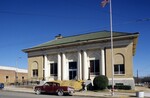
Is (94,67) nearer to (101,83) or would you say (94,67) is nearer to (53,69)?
(101,83)

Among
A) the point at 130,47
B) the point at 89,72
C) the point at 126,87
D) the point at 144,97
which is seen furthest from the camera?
the point at 89,72

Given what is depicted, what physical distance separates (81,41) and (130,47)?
33.5ft

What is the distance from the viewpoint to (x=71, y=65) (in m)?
55.5

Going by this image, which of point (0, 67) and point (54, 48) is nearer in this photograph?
point (54, 48)

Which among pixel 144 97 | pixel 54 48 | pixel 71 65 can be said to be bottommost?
pixel 144 97

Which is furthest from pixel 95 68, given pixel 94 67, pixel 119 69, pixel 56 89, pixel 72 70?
pixel 56 89

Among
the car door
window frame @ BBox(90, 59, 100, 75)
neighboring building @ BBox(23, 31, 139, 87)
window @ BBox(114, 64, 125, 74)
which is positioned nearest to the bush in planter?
neighboring building @ BBox(23, 31, 139, 87)

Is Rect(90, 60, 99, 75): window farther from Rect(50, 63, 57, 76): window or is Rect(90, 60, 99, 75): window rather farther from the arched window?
Rect(50, 63, 57, 76): window

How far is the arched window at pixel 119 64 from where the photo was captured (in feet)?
155

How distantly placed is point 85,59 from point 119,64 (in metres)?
7.49

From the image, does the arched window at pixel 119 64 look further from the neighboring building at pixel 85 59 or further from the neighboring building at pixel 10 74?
the neighboring building at pixel 10 74

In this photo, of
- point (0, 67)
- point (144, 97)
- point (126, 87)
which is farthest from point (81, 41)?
point (0, 67)

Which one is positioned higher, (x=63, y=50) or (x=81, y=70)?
(x=63, y=50)

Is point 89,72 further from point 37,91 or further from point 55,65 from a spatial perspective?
point 37,91
